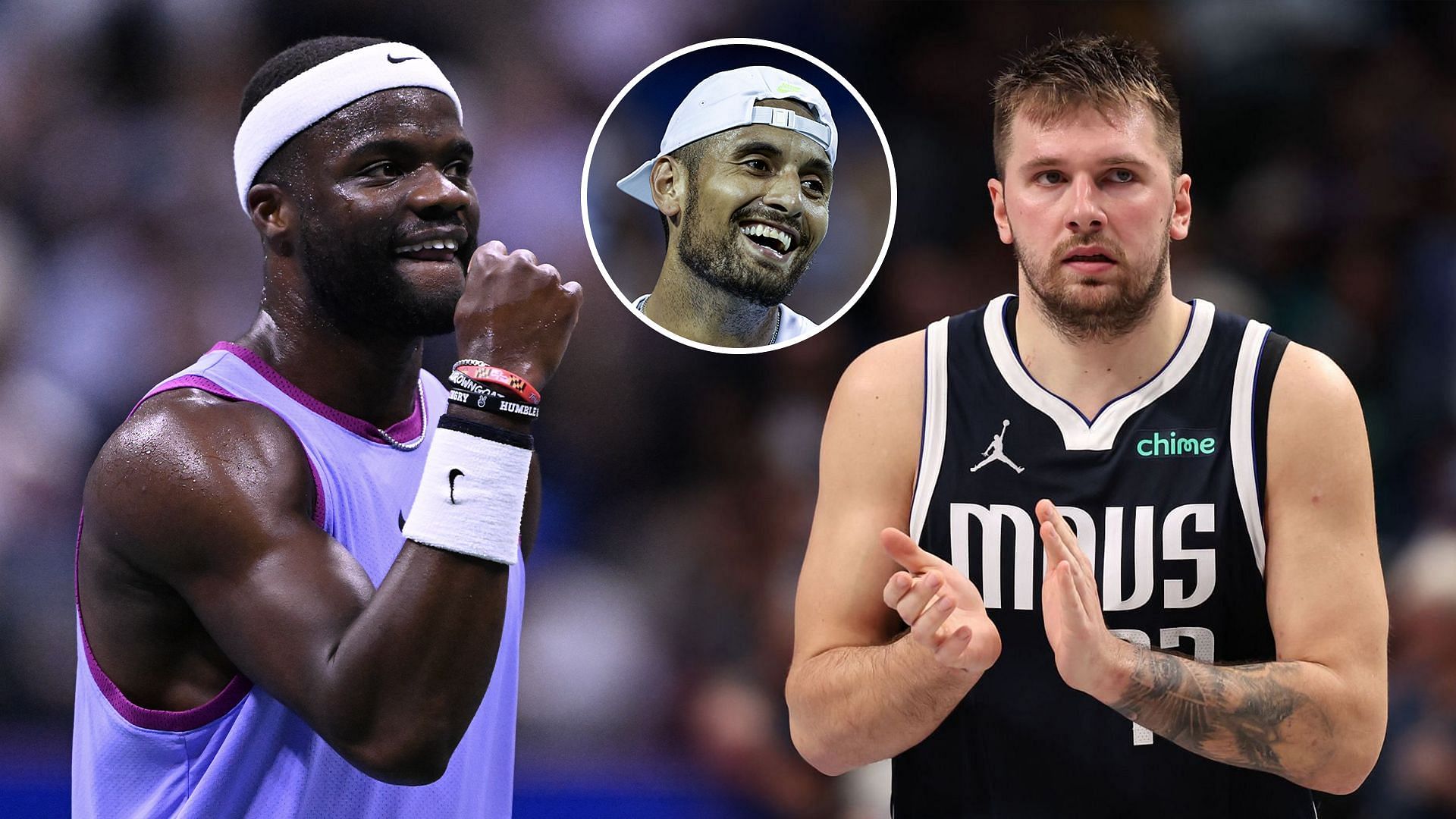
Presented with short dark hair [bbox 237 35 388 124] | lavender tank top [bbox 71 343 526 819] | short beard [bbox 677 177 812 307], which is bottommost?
lavender tank top [bbox 71 343 526 819]

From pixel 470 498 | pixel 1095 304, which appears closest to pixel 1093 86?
pixel 1095 304

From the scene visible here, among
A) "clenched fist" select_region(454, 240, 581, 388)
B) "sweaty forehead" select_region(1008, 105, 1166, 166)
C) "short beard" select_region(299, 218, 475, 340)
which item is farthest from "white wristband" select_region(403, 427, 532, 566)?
"sweaty forehead" select_region(1008, 105, 1166, 166)

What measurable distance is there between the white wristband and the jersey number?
1.20 m

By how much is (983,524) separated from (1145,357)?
0.46 meters

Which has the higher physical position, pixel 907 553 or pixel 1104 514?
pixel 1104 514

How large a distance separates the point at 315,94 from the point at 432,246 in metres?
0.36

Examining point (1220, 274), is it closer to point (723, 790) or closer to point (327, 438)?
point (723, 790)

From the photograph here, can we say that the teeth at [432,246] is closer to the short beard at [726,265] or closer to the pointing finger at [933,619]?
the short beard at [726,265]

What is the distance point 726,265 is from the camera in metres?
3.07

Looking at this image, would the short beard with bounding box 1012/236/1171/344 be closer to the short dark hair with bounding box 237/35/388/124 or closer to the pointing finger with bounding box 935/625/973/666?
the pointing finger with bounding box 935/625/973/666

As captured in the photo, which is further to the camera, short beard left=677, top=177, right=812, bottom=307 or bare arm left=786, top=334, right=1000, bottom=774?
short beard left=677, top=177, right=812, bottom=307

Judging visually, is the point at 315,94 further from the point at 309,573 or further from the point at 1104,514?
the point at 1104,514

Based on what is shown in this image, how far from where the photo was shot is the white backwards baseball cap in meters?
3.00

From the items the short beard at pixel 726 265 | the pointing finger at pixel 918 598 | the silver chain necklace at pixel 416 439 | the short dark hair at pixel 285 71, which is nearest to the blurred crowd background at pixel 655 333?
the silver chain necklace at pixel 416 439
